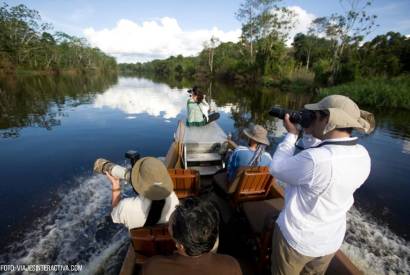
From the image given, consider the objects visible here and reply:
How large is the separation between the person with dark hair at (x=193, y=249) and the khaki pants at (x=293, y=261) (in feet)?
2.19

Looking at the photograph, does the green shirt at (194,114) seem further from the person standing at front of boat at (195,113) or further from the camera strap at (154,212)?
the camera strap at (154,212)

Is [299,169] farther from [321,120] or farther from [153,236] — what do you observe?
[153,236]

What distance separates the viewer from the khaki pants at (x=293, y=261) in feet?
4.97

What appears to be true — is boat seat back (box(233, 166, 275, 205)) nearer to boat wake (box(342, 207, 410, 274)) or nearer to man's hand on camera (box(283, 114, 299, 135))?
man's hand on camera (box(283, 114, 299, 135))

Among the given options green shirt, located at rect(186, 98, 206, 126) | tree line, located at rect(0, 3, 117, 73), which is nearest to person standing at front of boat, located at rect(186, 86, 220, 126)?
green shirt, located at rect(186, 98, 206, 126)

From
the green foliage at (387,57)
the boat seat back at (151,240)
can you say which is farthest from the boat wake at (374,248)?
the green foliage at (387,57)

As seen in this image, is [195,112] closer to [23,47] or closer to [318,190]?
[318,190]

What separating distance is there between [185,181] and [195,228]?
2.11 metres

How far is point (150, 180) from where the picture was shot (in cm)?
161

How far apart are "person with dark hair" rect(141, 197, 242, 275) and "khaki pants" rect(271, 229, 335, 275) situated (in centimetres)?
67

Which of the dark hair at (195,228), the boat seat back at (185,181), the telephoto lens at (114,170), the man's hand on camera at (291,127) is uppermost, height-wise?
the man's hand on camera at (291,127)

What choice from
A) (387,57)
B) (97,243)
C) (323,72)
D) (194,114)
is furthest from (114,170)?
(387,57)

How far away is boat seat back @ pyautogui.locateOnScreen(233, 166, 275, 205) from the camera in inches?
110

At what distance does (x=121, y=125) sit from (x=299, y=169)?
10.0 m
